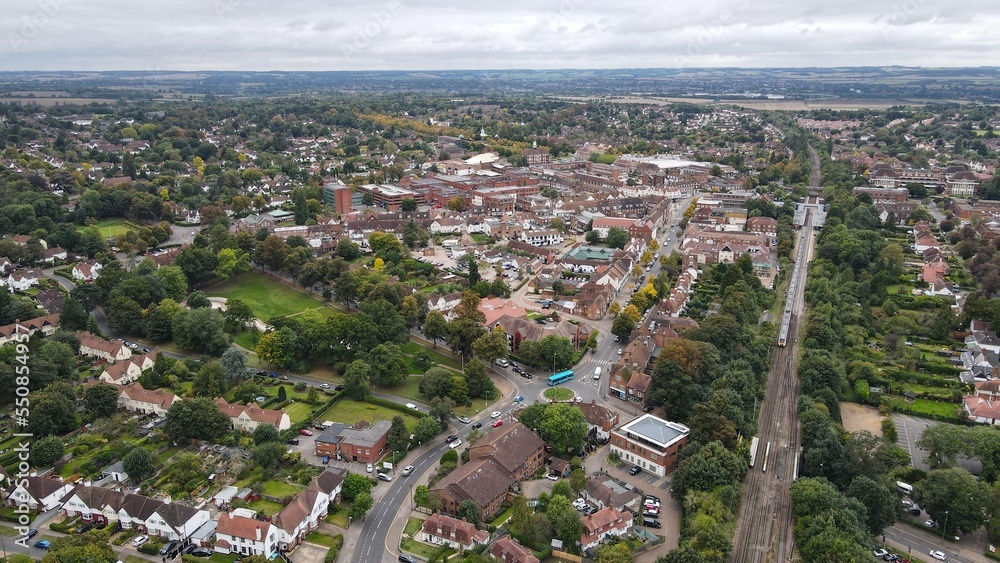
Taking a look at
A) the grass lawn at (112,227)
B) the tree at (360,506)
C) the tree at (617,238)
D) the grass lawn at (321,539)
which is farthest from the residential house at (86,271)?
the tree at (617,238)

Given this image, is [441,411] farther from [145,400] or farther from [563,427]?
[145,400]

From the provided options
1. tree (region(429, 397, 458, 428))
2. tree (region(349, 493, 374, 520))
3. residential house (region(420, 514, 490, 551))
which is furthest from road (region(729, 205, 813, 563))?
tree (region(429, 397, 458, 428))

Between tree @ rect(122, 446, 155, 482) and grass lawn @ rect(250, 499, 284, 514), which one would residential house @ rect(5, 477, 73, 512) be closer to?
tree @ rect(122, 446, 155, 482)

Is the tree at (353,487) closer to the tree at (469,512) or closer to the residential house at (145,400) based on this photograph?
the tree at (469,512)

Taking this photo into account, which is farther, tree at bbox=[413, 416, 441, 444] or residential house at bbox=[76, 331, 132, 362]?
residential house at bbox=[76, 331, 132, 362]

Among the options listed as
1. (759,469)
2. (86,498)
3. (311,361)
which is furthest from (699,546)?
(311,361)
